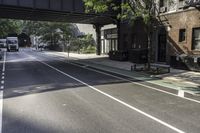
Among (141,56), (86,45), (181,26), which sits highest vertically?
(181,26)

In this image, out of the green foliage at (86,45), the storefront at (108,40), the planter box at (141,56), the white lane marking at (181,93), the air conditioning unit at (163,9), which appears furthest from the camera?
the green foliage at (86,45)

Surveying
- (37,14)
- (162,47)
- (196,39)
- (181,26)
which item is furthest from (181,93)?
(37,14)

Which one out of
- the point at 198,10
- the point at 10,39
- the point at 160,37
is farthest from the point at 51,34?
the point at 198,10

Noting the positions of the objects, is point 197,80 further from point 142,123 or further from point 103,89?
point 142,123

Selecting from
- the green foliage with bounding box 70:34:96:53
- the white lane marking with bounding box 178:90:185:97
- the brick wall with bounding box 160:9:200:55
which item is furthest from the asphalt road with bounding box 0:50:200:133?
the green foliage with bounding box 70:34:96:53

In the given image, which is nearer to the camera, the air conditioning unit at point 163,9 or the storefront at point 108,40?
the air conditioning unit at point 163,9

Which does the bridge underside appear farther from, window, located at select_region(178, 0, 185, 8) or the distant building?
window, located at select_region(178, 0, 185, 8)

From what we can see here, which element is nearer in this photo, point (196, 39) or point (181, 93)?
point (181, 93)

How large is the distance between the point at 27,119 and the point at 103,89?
557 cm

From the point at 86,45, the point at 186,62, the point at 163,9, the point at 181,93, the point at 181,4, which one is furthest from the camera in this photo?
the point at 86,45

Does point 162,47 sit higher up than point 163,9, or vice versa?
point 163,9

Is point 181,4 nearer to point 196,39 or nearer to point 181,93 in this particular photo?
point 196,39

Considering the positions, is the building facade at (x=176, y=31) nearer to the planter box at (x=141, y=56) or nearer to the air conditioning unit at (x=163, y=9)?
the air conditioning unit at (x=163, y=9)

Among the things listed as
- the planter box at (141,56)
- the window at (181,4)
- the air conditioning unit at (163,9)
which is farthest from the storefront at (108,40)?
the window at (181,4)
